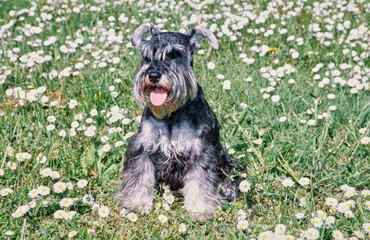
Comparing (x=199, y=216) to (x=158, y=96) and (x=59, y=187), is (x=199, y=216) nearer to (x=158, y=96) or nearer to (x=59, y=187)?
(x=158, y=96)

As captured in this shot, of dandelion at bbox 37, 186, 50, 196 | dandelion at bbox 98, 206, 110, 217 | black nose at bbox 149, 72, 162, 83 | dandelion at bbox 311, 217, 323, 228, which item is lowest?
dandelion at bbox 98, 206, 110, 217

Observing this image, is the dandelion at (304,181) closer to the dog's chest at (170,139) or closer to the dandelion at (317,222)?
the dandelion at (317,222)

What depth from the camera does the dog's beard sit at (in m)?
3.55

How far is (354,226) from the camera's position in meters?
3.51

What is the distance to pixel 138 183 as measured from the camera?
4117mm

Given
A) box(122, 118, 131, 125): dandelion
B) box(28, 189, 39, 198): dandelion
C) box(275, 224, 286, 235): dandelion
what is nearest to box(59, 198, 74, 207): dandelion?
box(28, 189, 39, 198): dandelion

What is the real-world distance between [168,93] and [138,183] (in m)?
1.09

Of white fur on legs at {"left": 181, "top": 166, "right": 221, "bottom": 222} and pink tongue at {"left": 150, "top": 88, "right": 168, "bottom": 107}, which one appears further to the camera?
white fur on legs at {"left": 181, "top": 166, "right": 221, "bottom": 222}

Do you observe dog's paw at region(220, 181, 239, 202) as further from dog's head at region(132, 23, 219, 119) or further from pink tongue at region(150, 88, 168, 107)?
pink tongue at region(150, 88, 168, 107)

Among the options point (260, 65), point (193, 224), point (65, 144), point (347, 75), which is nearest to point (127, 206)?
point (193, 224)

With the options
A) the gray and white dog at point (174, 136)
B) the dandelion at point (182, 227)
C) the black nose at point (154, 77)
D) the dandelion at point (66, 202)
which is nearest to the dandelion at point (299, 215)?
the gray and white dog at point (174, 136)

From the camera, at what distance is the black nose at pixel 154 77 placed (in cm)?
352

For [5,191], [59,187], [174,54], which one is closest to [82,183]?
[59,187]

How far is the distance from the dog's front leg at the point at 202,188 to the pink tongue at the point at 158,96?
71cm
